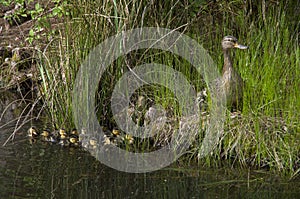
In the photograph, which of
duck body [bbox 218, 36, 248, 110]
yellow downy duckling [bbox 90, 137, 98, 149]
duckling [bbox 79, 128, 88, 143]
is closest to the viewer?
duck body [bbox 218, 36, 248, 110]

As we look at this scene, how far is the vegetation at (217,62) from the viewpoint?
5.67 metres

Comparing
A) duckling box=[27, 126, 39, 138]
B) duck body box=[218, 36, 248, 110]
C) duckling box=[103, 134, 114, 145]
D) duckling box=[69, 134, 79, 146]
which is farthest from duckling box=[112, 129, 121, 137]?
duck body box=[218, 36, 248, 110]

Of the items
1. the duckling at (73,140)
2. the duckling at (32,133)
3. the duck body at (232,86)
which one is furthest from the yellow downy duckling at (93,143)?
the duck body at (232,86)

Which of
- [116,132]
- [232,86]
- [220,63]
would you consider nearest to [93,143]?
[116,132]

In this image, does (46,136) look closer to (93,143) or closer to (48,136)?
(48,136)

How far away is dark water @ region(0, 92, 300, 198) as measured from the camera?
199 inches

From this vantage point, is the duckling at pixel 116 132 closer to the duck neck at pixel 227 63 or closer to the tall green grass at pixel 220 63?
the tall green grass at pixel 220 63

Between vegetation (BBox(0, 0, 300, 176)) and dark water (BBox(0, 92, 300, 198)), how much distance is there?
254 millimetres

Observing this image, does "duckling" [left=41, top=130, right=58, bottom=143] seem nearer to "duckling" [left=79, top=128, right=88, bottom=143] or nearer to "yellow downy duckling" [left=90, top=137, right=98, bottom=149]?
"duckling" [left=79, top=128, right=88, bottom=143]

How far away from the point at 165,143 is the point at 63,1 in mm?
1704

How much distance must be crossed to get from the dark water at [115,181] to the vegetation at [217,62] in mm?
254

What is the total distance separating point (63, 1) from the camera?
6.52 m

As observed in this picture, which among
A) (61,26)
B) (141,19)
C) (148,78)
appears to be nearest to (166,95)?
(148,78)

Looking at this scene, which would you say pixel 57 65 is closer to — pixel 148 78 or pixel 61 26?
pixel 61 26
